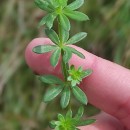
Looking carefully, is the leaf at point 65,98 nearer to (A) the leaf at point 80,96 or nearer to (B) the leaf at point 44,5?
(A) the leaf at point 80,96

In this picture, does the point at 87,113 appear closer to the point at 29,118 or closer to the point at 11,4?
the point at 29,118

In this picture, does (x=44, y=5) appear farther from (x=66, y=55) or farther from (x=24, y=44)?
(x=24, y=44)

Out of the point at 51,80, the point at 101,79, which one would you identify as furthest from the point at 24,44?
the point at 51,80

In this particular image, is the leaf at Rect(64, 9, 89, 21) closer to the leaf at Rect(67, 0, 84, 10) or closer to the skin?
the leaf at Rect(67, 0, 84, 10)

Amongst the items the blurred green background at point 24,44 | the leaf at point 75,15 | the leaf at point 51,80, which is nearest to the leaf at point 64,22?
the leaf at point 75,15

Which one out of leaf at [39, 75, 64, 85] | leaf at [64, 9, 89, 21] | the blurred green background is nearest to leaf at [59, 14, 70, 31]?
leaf at [64, 9, 89, 21]

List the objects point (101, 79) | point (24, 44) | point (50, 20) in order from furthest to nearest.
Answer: point (24, 44), point (101, 79), point (50, 20)

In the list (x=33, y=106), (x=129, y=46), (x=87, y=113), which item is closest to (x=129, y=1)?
(x=129, y=46)
